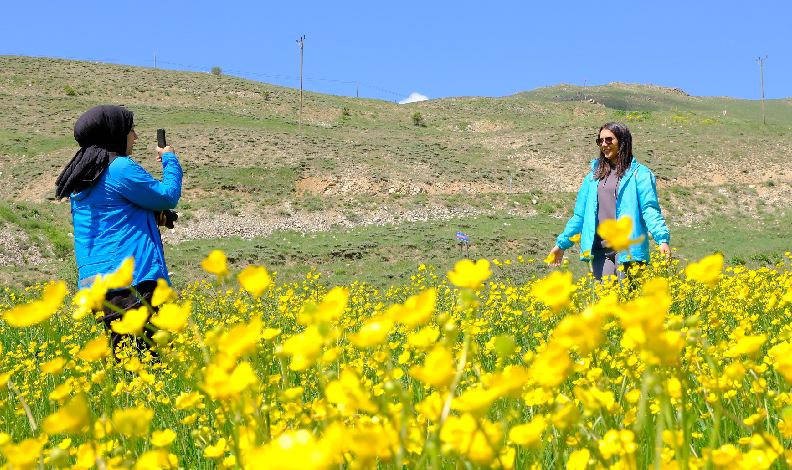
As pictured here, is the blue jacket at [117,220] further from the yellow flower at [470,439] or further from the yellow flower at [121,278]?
the yellow flower at [470,439]

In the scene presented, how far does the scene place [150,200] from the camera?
342 centimetres

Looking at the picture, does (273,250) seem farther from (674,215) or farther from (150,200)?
(674,215)

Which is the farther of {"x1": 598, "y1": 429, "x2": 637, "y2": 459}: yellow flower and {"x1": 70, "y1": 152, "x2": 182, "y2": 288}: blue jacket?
{"x1": 70, "y1": 152, "x2": 182, "y2": 288}: blue jacket

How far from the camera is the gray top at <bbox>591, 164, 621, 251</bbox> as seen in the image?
13.5 ft

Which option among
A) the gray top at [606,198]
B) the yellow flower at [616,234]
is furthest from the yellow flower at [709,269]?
the gray top at [606,198]

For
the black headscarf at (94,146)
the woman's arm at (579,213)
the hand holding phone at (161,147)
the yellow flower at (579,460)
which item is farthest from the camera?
the woman's arm at (579,213)

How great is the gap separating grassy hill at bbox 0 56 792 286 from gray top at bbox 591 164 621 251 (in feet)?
27.9

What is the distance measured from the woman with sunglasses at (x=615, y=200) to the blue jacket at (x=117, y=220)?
2513 millimetres

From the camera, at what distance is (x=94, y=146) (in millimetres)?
3398

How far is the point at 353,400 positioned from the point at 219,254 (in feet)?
1.29

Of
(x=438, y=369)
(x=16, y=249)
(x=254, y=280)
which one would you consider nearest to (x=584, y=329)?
(x=438, y=369)

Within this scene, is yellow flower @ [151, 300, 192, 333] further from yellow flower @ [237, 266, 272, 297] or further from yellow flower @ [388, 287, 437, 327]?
yellow flower @ [388, 287, 437, 327]

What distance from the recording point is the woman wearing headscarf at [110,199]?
3334 mm

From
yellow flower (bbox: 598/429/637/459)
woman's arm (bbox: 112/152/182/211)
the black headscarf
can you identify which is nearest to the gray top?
woman's arm (bbox: 112/152/182/211)
